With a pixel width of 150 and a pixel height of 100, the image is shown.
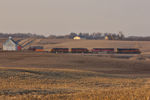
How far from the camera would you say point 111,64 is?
57.3 meters

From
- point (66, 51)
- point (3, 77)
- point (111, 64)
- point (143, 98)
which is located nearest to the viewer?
point (143, 98)

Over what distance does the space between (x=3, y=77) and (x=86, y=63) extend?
1312 inches

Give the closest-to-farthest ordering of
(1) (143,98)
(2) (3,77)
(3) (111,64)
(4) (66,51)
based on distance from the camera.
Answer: (1) (143,98)
(2) (3,77)
(3) (111,64)
(4) (66,51)

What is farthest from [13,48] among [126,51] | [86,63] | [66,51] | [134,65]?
[134,65]

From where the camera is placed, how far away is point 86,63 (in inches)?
2287

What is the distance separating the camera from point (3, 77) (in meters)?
26.0

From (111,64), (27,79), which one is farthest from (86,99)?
(111,64)

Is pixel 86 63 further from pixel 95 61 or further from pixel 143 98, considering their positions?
pixel 143 98

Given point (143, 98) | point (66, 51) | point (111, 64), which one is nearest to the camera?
point (143, 98)

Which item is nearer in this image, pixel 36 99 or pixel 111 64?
pixel 36 99

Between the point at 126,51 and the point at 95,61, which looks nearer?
the point at 95,61

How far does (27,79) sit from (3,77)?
2219mm

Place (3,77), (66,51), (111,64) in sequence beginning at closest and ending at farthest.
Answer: (3,77) < (111,64) < (66,51)

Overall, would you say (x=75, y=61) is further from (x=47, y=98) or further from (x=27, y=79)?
(x=47, y=98)
